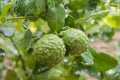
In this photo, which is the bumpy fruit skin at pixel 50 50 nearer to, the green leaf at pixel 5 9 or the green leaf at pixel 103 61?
the green leaf at pixel 5 9

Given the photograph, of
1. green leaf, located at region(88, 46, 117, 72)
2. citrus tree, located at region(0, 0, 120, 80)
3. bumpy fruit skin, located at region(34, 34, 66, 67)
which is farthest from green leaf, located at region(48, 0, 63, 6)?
green leaf, located at region(88, 46, 117, 72)

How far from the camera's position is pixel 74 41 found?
112 centimetres

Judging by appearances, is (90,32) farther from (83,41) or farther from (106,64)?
(83,41)

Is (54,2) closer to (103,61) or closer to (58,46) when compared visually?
(58,46)

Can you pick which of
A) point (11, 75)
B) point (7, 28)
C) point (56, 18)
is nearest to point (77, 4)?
point (56, 18)

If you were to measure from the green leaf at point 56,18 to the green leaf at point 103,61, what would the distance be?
1.09ft

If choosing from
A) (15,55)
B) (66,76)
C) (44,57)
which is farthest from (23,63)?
(44,57)

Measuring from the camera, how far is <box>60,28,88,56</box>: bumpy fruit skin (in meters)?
1.11

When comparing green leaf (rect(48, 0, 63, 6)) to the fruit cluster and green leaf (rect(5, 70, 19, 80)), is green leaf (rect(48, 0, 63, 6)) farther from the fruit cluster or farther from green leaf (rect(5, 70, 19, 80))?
green leaf (rect(5, 70, 19, 80))

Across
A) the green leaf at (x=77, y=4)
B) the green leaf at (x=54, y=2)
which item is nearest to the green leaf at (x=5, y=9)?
the green leaf at (x=54, y=2)

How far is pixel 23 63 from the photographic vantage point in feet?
5.90

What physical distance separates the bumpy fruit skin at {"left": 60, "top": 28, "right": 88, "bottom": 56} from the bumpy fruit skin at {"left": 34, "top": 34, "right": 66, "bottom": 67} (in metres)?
0.04

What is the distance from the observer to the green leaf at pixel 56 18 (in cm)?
116

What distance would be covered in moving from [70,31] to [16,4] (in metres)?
0.19
